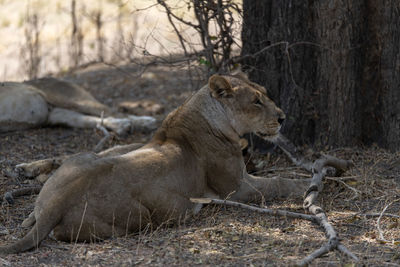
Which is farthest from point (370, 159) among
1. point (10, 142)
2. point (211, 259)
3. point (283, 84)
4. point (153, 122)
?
point (10, 142)

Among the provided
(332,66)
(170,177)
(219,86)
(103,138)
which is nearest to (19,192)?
(170,177)

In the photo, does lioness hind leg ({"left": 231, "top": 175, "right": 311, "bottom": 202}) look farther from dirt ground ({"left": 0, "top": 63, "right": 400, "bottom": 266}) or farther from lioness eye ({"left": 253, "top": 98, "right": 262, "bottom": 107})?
lioness eye ({"left": 253, "top": 98, "right": 262, "bottom": 107})

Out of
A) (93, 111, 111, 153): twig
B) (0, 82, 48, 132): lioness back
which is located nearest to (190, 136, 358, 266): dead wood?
(93, 111, 111, 153): twig

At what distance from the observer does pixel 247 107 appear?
5156 mm

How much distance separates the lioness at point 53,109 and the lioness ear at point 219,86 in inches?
108

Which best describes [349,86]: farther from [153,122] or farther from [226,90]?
[153,122]

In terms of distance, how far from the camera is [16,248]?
3877 mm

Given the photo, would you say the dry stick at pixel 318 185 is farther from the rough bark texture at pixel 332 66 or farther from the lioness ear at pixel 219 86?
the lioness ear at pixel 219 86

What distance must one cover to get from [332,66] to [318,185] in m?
1.56

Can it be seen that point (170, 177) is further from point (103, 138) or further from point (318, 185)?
point (103, 138)

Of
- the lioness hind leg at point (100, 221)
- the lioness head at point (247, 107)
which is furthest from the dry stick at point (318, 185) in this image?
the lioness hind leg at point (100, 221)

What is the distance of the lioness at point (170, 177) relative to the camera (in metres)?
4.09

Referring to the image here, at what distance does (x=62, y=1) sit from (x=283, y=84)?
451 inches

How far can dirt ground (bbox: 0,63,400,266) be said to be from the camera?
3.73 metres
